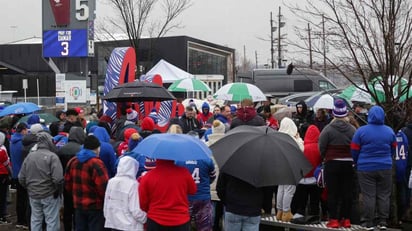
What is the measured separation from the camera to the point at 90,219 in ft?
21.6

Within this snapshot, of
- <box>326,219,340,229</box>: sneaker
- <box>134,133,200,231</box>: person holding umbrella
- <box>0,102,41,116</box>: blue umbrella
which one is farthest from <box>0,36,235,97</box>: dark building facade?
<box>134,133,200,231</box>: person holding umbrella

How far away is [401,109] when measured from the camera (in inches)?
320

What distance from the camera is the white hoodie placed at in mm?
5828

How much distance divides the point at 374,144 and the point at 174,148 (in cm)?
321

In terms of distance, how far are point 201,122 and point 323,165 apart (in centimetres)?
526

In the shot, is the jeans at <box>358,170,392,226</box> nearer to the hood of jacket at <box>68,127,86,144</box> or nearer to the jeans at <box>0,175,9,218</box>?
the hood of jacket at <box>68,127,86,144</box>

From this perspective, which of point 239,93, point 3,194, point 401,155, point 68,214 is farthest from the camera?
point 239,93

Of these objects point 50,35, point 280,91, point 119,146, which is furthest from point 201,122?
point 280,91

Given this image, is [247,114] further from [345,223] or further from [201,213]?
[201,213]

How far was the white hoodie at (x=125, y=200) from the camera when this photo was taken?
5828 mm

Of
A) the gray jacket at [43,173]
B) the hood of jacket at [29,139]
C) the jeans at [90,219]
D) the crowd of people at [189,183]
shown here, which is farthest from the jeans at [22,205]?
the jeans at [90,219]

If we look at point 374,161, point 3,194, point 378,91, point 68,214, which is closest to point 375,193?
point 374,161

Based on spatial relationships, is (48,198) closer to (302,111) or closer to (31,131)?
(31,131)

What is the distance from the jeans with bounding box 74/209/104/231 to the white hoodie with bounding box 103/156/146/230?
622mm
